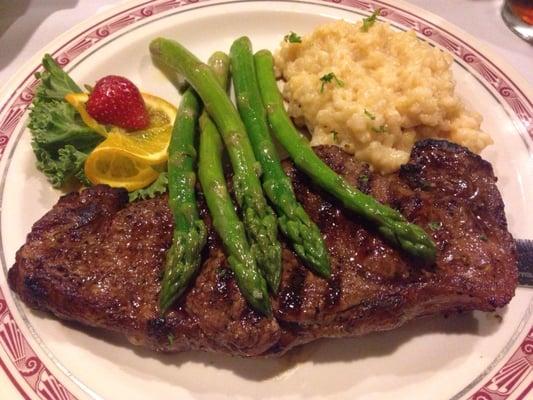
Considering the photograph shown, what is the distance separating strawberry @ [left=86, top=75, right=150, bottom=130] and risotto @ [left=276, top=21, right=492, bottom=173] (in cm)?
126

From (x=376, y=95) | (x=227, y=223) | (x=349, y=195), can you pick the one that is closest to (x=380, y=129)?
(x=376, y=95)

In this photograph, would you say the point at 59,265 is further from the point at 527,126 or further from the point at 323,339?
the point at 527,126

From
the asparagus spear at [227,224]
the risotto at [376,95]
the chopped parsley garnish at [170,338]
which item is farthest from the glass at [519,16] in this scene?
the chopped parsley garnish at [170,338]

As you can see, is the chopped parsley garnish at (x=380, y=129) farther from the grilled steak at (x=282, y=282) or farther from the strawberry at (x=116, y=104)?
the strawberry at (x=116, y=104)

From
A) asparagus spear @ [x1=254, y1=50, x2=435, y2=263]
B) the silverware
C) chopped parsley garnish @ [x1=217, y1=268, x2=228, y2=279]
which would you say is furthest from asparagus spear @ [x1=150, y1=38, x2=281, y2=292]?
the silverware

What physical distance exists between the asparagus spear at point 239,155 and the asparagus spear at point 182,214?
0.78 ft

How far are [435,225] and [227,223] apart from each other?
4.15ft

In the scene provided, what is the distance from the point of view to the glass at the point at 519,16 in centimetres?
523

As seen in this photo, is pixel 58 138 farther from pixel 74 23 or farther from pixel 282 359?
pixel 282 359

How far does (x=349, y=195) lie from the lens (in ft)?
10.2

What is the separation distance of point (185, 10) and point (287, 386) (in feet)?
11.5

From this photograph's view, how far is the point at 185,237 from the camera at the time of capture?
294cm

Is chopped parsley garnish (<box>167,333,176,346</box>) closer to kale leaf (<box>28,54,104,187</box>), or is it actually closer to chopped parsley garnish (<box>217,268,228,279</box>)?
chopped parsley garnish (<box>217,268,228,279</box>)

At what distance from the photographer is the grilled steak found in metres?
2.83
